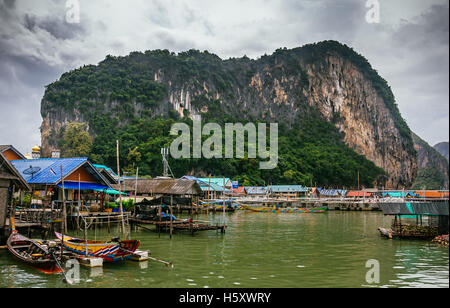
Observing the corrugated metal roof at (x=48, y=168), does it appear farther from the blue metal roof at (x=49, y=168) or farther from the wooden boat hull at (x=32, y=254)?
the wooden boat hull at (x=32, y=254)

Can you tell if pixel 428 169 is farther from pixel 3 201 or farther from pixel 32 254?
pixel 32 254

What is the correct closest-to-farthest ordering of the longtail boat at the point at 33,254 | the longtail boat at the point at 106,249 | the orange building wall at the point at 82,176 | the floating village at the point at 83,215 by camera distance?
1. the longtail boat at the point at 33,254
2. the longtail boat at the point at 106,249
3. the floating village at the point at 83,215
4. the orange building wall at the point at 82,176

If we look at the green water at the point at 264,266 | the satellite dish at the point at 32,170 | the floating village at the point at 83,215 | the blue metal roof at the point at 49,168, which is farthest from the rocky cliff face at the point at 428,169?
the satellite dish at the point at 32,170

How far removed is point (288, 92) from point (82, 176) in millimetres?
114450

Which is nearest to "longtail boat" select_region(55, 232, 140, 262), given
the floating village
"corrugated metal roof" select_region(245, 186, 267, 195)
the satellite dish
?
the floating village

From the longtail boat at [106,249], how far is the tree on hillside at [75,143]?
208ft

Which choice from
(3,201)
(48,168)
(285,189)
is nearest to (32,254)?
(3,201)

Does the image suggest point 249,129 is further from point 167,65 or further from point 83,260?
point 83,260

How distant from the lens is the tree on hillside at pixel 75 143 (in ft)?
237

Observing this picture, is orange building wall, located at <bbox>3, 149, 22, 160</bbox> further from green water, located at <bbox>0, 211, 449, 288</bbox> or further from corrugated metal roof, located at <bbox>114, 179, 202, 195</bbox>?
green water, located at <bbox>0, 211, 449, 288</bbox>

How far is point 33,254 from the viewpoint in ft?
42.7

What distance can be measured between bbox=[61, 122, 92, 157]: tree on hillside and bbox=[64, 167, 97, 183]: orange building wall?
52499mm

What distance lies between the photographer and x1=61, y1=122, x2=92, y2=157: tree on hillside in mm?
72250

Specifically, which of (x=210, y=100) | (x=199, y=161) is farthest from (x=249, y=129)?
(x=199, y=161)
